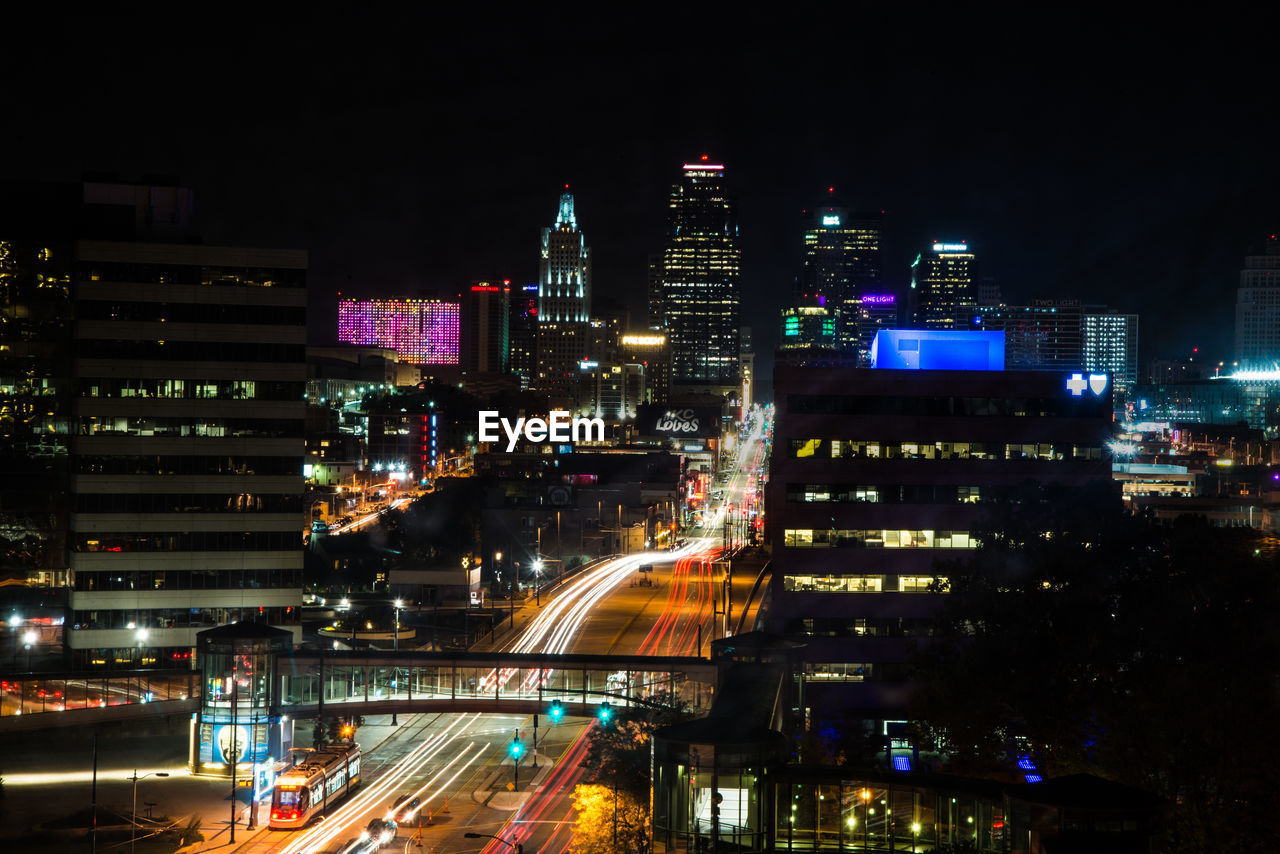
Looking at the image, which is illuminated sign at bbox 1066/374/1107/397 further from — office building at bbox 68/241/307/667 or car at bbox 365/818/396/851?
car at bbox 365/818/396/851

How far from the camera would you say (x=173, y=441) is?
5822cm

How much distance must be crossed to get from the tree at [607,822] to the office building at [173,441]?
3199cm

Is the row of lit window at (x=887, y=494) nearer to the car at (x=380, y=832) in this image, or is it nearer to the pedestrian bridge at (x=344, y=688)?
the pedestrian bridge at (x=344, y=688)

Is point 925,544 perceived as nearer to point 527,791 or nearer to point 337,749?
point 527,791

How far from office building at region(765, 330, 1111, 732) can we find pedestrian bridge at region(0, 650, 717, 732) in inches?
488

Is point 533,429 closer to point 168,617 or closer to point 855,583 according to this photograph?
point 168,617

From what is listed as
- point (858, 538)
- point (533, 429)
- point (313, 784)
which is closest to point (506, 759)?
point (313, 784)

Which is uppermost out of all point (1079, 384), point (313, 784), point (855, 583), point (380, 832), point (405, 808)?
point (1079, 384)

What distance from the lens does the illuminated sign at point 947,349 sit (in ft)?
204

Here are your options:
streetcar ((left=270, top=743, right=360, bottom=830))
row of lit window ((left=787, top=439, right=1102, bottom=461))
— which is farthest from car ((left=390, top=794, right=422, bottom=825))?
row of lit window ((left=787, top=439, right=1102, bottom=461))

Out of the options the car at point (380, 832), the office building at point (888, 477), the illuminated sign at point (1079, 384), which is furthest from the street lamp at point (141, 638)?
the illuminated sign at point (1079, 384)

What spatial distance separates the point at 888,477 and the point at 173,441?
34323mm

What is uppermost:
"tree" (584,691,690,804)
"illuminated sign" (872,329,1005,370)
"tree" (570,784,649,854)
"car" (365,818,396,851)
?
"illuminated sign" (872,329,1005,370)

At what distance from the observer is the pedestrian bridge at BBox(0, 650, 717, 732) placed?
42.9 metres
